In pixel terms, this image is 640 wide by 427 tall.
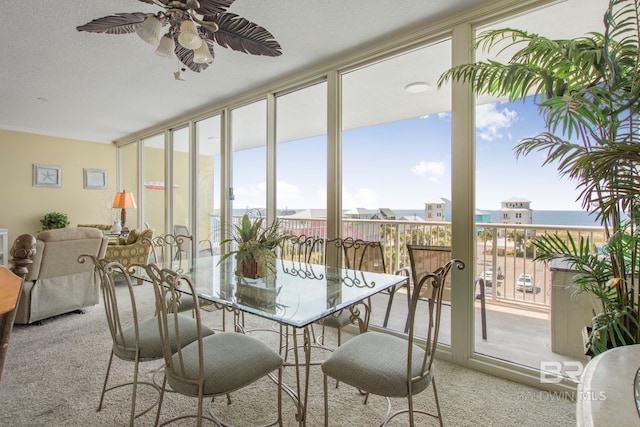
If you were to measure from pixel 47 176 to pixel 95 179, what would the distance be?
726 millimetres

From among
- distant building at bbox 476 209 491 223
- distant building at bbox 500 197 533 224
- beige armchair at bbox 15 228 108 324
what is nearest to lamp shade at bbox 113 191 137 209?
beige armchair at bbox 15 228 108 324

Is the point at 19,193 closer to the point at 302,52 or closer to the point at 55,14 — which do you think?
the point at 55,14

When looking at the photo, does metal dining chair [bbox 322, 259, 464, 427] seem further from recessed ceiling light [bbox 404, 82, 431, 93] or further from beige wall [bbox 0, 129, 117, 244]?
beige wall [bbox 0, 129, 117, 244]

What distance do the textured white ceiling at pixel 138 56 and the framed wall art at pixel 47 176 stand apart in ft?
3.58

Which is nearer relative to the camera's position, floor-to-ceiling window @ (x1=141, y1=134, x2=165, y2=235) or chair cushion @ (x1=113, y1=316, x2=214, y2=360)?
chair cushion @ (x1=113, y1=316, x2=214, y2=360)

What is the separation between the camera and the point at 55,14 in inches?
90.0

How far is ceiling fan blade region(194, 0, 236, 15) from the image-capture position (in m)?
1.71

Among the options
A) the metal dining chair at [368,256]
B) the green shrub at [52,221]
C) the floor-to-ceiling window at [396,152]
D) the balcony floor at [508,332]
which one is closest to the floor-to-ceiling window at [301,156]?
the floor-to-ceiling window at [396,152]

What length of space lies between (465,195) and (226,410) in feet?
6.79

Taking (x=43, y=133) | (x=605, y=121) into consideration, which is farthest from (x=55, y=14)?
(x=43, y=133)

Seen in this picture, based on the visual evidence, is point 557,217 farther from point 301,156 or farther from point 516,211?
point 301,156

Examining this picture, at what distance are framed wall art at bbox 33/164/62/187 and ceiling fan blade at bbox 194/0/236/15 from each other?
583cm

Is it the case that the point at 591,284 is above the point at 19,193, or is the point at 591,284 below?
below

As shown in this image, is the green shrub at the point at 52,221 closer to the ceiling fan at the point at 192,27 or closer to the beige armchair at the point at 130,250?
the beige armchair at the point at 130,250
